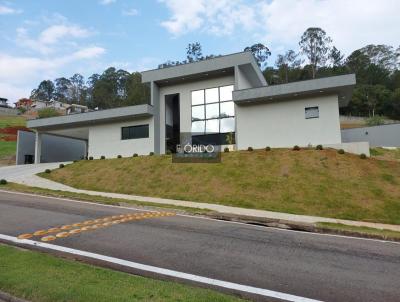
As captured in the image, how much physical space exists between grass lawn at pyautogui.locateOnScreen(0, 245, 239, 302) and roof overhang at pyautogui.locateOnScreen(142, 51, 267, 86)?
24.1m

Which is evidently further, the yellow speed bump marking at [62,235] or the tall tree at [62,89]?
the tall tree at [62,89]

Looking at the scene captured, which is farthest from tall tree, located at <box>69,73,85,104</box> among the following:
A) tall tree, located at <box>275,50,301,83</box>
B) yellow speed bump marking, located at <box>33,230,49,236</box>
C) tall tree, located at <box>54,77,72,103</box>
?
yellow speed bump marking, located at <box>33,230,49,236</box>

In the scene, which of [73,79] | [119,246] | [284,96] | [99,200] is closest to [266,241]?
[119,246]

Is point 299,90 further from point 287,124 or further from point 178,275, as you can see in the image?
point 178,275

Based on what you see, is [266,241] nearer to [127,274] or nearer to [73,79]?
[127,274]

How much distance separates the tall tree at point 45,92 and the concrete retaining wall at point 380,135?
13068 cm

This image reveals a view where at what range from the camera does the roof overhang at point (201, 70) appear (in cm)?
2815

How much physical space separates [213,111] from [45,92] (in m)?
131

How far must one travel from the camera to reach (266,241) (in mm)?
9266

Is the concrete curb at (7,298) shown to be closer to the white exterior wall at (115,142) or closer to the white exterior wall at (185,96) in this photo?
the white exterior wall at (115,142)

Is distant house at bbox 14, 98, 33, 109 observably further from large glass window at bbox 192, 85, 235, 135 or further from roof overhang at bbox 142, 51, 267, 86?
large glass window at bbox 192, 85, 235, 135

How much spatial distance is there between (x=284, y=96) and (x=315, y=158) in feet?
21.8

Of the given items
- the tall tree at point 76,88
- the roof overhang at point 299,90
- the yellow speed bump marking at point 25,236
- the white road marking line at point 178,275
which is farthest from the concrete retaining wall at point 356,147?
the tall tree at point 76,88

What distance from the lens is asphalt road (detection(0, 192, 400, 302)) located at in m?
6.13
